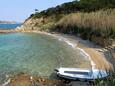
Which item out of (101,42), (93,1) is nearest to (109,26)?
(101,42)

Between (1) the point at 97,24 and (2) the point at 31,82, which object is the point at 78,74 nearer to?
(2) the point at 31,82

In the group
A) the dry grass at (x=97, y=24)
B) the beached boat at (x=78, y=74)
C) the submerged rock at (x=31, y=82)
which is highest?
the dry grass at (x=97, y=24)

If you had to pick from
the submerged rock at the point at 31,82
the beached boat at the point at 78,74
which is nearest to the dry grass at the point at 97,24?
the beached boat at the point at 78,74

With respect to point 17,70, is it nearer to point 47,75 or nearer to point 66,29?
point 47,75

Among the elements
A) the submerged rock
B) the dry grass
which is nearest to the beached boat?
the submerged rock

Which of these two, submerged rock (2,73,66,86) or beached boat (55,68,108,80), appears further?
submerged rock (2,73,66,86)

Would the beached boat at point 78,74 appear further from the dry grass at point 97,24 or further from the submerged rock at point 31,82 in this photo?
the dry grass at point 97,24

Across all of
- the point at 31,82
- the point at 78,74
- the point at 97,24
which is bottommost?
the point at 31,82

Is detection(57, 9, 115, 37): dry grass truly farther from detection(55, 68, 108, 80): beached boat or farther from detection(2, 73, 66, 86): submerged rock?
detection(2, 73, 66, 86): submerged rock

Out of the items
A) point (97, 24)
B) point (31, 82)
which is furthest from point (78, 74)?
point (97, 24)

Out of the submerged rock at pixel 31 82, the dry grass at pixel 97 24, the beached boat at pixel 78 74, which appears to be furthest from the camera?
the dry grass at pixel 97 24

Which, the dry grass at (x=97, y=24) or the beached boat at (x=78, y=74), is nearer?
the beached boat at (x=78, y=74)

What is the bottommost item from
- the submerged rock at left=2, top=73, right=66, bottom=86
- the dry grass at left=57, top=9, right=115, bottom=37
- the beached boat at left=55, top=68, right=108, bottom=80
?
the submerged rock at left=2, top=73, right=66, bottom=86

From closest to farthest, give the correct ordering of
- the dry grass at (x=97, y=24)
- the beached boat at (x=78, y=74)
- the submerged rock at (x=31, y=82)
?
1. the beached boat at (x=78, y=74)
2. the submerged rock at (x=31, y=82)
3. the dry grass at (x=97, y=24)
